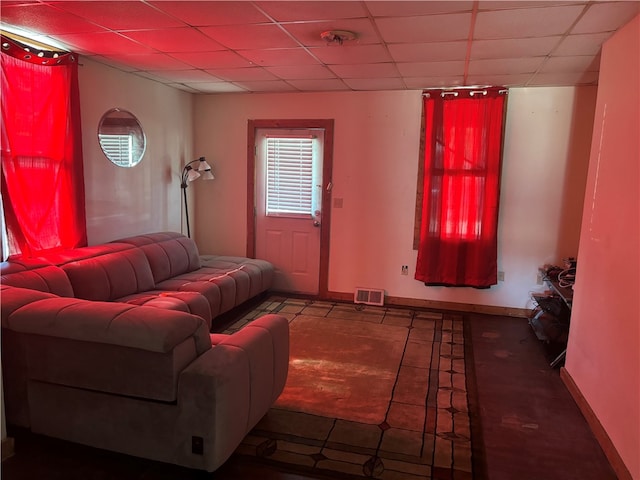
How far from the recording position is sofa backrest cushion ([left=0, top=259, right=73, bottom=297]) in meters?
2.92

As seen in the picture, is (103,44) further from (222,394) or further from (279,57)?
(222,394)

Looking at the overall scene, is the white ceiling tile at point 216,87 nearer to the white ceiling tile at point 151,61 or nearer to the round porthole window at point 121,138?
the white ceiling tile at point 151,61

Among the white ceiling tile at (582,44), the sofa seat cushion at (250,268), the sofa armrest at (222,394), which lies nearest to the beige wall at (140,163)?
the sofa seat cushion at (250,268)

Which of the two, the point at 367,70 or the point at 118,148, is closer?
the point at 367,70

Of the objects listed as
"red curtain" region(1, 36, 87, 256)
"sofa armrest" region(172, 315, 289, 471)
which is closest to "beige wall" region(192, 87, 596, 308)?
"red curtain" region(1, 36, 87, 256)

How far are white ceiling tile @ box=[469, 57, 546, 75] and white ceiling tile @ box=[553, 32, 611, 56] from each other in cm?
23

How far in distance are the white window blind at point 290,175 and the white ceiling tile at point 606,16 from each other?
121 inches

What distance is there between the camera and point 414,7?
2553mm

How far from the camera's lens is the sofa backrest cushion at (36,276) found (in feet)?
9.57

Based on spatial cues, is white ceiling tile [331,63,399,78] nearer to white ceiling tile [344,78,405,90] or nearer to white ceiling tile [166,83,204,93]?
white ceiling tile [344,78,405,90]

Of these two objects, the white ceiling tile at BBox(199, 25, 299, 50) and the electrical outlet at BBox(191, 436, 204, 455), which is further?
the white ceiling tile at BBox(199, 25, 299, 50)

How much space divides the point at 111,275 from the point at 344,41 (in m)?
2.54

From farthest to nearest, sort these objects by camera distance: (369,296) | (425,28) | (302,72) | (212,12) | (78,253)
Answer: (369,296) < (302,72) < (78,253) < (425,28) < (212,12)

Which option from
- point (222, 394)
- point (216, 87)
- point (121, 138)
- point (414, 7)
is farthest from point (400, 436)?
point (216, 87)
